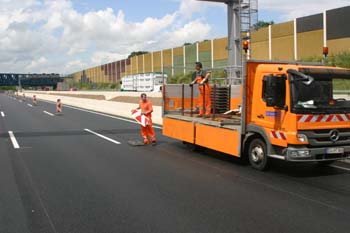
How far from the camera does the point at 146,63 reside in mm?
92000

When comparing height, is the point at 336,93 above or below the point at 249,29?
below

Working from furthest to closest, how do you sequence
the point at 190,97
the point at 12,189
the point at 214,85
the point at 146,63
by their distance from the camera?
the point at 146,63, the point at 190,97, the point at 214,85, the point at 12,189

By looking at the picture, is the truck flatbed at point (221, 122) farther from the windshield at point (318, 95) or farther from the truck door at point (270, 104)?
the windshield at point (318, 95)

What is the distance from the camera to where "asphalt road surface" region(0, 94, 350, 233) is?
20.2 ft

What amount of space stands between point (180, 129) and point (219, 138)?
2.45m

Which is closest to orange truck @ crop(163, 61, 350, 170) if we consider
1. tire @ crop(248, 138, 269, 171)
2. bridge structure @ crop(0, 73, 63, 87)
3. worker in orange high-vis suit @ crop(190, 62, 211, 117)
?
tire @ crop(248, 138, 269, 171)

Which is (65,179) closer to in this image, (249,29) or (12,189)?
(12,189)

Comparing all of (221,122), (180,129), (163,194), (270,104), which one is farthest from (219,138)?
(163,194)

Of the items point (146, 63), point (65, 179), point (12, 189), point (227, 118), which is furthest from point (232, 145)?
point (146, 63)

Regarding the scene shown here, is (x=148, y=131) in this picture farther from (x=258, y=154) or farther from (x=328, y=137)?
(x=328, y=137)

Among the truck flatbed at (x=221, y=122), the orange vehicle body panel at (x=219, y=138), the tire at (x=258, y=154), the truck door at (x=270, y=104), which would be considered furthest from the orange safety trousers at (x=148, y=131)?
the truck door at (x=270, y=104)

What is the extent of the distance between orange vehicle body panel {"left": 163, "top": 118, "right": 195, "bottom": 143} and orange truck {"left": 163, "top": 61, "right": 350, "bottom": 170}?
1929 mm

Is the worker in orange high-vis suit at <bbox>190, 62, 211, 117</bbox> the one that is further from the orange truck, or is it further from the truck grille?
the truck grille

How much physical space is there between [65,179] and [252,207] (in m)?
4.01
